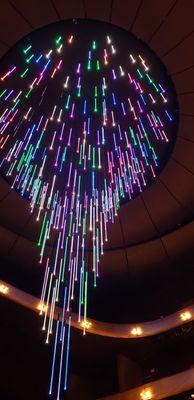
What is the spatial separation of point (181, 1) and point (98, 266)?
25.9 ft

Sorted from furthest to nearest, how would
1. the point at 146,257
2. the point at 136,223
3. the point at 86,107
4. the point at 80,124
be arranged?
1. the point at 146,257
2. the point at 136,223
3. the point at 80,124
4. the point at 86,107

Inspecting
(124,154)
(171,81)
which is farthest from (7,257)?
(171,81)

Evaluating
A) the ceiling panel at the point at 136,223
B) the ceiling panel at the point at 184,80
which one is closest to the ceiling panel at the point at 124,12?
the ceiling panel at the point at 184,80

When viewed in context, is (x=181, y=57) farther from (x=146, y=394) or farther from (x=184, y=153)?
(x=146, y=394)

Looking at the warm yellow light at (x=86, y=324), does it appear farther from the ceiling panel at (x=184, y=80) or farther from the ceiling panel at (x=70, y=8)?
the ceiling panel at (x=70, y=8)

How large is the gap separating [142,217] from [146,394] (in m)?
4.65

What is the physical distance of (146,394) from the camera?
30.5 ft

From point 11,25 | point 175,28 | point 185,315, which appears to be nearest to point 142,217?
point 185,315

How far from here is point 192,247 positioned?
1163 cm

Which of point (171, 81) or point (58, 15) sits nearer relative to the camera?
point (58, 15)

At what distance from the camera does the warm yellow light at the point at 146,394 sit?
9.20 m

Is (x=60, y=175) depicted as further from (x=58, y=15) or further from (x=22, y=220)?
(x=58, y=15)

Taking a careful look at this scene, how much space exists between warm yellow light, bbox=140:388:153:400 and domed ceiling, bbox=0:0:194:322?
3086mm

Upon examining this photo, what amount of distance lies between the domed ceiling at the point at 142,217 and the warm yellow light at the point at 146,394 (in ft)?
10.1
